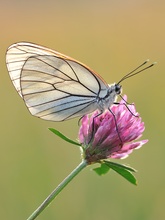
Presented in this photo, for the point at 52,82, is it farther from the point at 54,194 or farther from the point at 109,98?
the point at 54,194

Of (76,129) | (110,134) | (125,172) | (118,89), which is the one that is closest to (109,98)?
(118,89)

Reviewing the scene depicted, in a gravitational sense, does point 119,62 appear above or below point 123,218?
above

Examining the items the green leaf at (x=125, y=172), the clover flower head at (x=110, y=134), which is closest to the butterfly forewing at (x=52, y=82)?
the clover flower head at (x=110, y=134)

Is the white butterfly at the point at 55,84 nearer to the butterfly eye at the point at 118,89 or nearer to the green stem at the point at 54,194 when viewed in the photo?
the butterfly eye at the point at 118,89

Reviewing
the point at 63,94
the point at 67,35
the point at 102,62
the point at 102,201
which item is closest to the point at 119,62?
the point at 102,62

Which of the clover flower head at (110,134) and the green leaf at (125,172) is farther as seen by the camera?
the clover flower head at (110,134)

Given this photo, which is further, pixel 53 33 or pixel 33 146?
pixel 53 33

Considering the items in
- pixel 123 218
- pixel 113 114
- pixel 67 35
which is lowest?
pixel 123 218

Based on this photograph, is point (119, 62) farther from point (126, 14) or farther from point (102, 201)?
point (102, 201)
